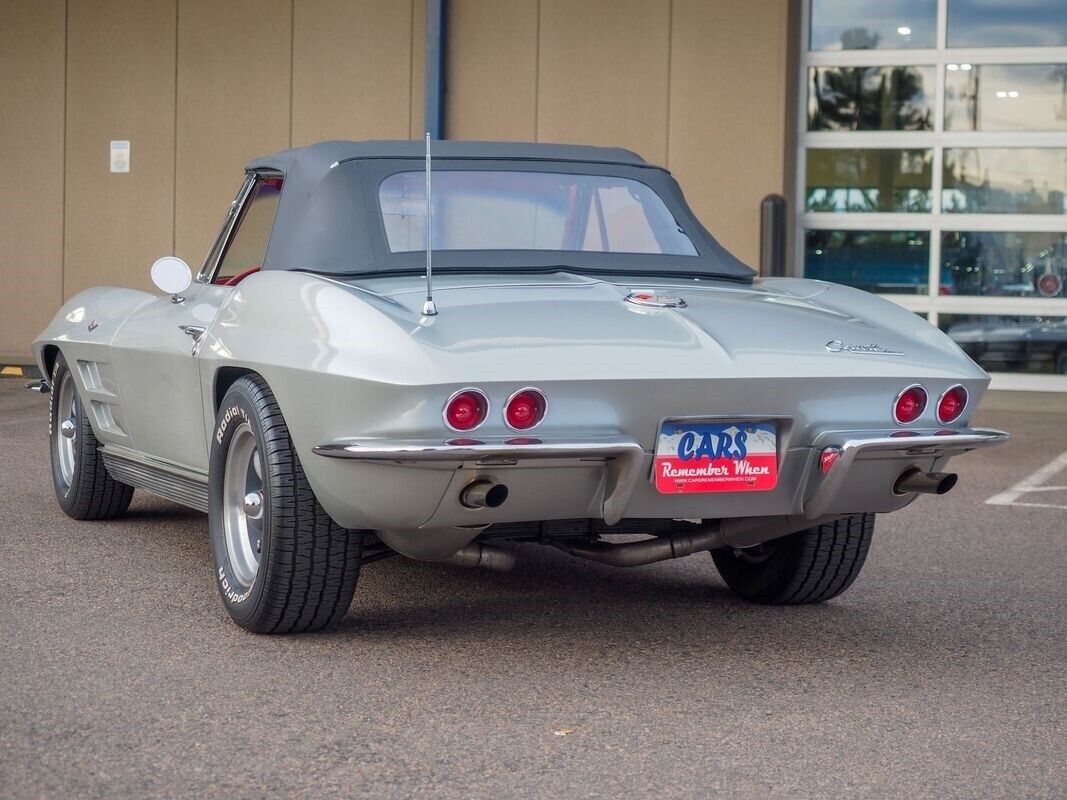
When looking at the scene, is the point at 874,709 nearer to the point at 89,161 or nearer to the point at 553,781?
the point at 553,781

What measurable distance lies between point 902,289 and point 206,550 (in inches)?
404

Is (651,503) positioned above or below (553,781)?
above

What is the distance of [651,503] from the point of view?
3844 millimetres

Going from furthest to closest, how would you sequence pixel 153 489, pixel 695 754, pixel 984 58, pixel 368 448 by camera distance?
1. pixel 984 58
2. pixel 153 489
3. pixel 368 448
4. pixel 695 754

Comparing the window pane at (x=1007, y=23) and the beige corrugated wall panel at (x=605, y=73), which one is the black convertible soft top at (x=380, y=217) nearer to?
the beige corrugated wall panel at (x=605, y=73)

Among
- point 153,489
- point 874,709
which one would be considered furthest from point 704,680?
point 153,489

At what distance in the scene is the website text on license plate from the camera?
3.80 meters

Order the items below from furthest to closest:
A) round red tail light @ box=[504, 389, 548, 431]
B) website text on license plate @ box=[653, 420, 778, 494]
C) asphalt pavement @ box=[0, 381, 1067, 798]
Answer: website text on license plate @ box=[653, 420, 778, 494]
round red tail light @ box=[504, 389, 548, 431]
asphalt pavement @ box=[0, 381, 1067, 798]

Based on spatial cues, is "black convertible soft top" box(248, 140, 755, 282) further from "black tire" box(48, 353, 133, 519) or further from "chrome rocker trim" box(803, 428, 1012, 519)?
"black tire" box(48, 353, 133, 519)

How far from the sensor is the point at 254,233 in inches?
203

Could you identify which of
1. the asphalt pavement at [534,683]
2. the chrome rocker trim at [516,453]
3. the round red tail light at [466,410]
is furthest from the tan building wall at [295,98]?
the round red tail light at [466,410]

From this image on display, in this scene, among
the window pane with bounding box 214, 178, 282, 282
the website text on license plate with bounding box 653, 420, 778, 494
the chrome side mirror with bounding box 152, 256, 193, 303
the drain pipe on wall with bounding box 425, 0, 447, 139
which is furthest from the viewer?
the drain pipe on wall with bounding box 425, 0, 447, 139

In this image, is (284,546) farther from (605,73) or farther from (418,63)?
(418,63)

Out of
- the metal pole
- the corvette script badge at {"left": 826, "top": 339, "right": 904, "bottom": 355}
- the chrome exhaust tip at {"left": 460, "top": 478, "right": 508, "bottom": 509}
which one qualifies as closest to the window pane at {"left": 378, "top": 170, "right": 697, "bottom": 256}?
the corvette script badge at {"left": 826, "top": 339, "right": 904, "bottom": 355}
